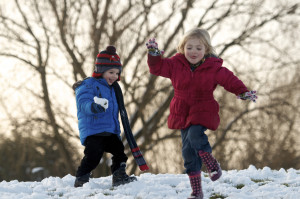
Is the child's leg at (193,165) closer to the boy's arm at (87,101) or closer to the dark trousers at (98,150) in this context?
the boy's arm at (87,101)

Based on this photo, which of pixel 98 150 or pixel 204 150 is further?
pixel 98 150

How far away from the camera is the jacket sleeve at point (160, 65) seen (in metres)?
4.01

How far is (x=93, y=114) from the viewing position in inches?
188

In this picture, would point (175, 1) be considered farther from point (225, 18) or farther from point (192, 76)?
point (192, 76)

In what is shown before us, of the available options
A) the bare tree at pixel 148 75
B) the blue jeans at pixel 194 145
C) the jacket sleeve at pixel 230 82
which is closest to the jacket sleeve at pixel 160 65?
the jacket sleeve at pixel 230 82

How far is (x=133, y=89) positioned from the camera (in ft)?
37.5

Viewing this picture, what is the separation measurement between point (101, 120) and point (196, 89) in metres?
1.26

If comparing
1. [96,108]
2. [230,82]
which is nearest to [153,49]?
[230,82]

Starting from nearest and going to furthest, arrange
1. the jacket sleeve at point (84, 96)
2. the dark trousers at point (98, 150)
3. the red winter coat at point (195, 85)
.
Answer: the red winter coat at point (195, 85) → the jacket sleeve at point (84, 96) → the dark trousers at point (98, 150)

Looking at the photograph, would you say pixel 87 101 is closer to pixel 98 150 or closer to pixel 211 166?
pixel 98 150

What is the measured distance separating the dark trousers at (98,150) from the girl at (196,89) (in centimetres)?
107

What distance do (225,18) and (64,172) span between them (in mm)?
6407

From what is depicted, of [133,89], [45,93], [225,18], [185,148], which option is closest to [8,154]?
[45,93]

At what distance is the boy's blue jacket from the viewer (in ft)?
15.6
